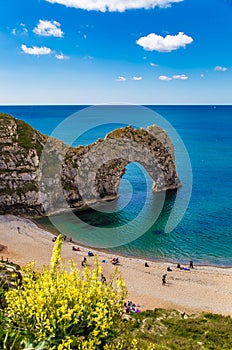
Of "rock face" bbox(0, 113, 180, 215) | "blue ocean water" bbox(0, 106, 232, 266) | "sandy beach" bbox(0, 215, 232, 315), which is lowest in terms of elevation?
"sandy beach" bbox(0, 215, 232, 315)

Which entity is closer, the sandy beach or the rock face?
the sandy beach

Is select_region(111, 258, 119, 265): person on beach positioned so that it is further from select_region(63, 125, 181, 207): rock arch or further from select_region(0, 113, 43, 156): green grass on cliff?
select_region(0, 113, 43, 156): green grass on cliff

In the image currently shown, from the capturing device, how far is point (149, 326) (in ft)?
68.7

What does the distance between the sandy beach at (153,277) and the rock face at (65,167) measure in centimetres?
890

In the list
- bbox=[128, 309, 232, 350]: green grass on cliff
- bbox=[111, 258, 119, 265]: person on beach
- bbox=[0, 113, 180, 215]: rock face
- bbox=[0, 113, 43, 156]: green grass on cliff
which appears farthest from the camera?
bbox=[0, 113, 43, 156]: green grass on cliff

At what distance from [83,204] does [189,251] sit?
898 inches

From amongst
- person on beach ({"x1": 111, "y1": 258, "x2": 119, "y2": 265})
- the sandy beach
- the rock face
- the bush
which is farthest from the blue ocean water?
the bush

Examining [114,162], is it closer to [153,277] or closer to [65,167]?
[65,167]

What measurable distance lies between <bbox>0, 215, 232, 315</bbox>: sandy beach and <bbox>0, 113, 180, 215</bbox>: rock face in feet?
29.2

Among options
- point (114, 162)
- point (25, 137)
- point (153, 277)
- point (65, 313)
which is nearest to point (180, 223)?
point (153, 277)

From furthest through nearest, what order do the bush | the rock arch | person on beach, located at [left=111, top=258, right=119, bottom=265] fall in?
the rock arch
person on beach, located at [left=111, top=258, right=119, bottom=265]
the bush

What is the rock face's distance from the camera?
184 ft

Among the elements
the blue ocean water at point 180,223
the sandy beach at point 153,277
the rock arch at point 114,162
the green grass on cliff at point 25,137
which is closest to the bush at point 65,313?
the sandy beach at point 153,277

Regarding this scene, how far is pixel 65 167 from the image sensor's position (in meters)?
61.8
